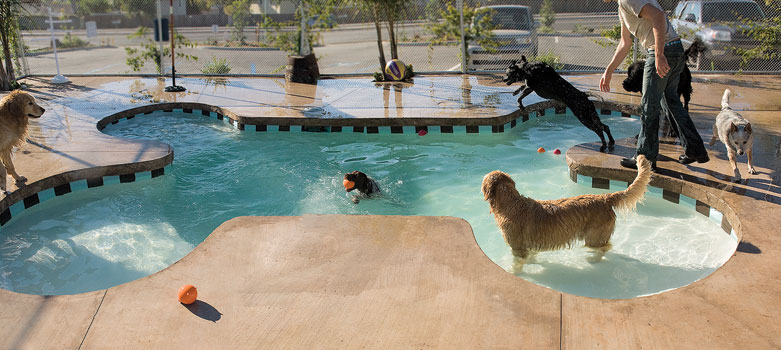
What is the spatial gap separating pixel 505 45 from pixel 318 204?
8181mm

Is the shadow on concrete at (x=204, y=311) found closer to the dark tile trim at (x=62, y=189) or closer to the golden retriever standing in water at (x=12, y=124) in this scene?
the golden retriever standing in water at (x=12, y=124)

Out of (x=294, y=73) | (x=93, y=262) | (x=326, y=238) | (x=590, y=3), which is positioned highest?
(x=590, y=3)

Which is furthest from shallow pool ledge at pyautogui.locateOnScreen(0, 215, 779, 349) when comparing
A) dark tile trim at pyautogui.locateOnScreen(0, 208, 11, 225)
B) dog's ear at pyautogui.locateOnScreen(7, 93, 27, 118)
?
dog's ear at pyautogui.locateOnScreen(7, 93, 27, 118)

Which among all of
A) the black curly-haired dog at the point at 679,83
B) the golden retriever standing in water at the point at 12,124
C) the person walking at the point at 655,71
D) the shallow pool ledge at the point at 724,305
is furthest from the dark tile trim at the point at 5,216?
the black curly-haired dog at the point at 679,83

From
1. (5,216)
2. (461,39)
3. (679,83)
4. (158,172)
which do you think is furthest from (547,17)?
(5,216)

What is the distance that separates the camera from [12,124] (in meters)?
5.77

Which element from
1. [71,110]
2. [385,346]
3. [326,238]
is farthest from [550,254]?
[71,110]

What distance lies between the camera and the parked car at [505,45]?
1308cm

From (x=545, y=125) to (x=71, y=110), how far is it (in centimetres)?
781

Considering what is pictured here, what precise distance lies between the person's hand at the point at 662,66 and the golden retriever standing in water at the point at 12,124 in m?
5.99

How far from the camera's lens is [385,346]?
319 centimetres

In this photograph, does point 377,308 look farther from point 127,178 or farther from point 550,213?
point 127,178

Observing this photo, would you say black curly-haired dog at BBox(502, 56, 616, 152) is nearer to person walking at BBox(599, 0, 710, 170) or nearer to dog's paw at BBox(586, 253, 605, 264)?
person walking at BBox(599, 0, 710, 170)

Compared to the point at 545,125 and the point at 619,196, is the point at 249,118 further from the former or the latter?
the point at 619,196
